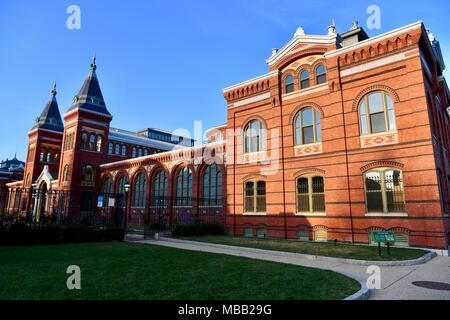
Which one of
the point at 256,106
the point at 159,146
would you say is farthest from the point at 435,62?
the point at 159,146

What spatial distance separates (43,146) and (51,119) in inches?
207

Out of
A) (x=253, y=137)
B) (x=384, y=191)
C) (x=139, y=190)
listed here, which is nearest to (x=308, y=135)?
(x=253, y=137)

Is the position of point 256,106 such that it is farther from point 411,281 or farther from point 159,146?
point 159,146

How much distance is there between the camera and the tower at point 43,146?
4694 cm

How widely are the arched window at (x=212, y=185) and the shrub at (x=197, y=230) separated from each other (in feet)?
17.1

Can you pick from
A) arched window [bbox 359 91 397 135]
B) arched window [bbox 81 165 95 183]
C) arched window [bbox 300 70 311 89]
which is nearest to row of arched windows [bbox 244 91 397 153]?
arched window [bbox 359 91 397 135]

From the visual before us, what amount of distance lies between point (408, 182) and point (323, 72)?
26.5ft

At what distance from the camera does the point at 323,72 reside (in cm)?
1770

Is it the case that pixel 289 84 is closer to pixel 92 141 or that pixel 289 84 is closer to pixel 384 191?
pixel 384 191

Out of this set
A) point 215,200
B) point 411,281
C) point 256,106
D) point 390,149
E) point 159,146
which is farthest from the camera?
point 159,146

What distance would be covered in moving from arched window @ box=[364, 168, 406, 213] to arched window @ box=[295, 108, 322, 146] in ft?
12.4

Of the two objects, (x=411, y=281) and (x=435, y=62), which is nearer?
(x=411, y=281)

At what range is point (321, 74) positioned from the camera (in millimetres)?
17766

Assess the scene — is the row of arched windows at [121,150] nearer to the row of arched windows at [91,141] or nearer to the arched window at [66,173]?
the row of arched windows at [91,141]
